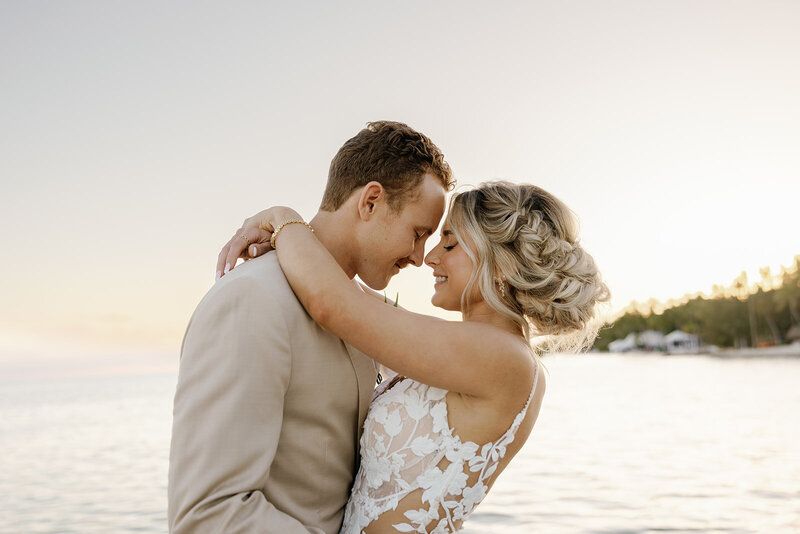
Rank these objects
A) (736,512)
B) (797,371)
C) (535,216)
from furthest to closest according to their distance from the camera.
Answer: (797,371), (736,512), (535,216)

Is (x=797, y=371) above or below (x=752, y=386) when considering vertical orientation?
below

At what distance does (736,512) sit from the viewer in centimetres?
1118

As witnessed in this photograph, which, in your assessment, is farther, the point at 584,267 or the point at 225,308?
the point at 584,267

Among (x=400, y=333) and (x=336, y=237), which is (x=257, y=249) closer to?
(x=336, y=237)

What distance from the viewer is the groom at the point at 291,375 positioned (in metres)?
2.13

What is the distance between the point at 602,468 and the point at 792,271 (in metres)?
68.9

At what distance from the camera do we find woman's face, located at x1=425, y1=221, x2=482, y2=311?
10.5 ft

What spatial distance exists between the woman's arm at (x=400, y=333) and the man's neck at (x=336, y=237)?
0.19 m

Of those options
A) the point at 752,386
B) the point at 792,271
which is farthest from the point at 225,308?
the point at 792,271

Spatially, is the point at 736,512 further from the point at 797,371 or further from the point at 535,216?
the point at 797,371

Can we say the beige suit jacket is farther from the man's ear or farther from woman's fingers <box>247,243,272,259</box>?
the man's ear

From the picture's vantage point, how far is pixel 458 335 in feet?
9.04

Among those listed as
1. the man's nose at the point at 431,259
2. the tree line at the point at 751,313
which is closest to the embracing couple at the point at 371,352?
the man's nose at the point at 431,259

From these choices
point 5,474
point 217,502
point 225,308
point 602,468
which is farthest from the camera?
point 5,474
